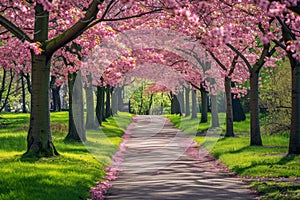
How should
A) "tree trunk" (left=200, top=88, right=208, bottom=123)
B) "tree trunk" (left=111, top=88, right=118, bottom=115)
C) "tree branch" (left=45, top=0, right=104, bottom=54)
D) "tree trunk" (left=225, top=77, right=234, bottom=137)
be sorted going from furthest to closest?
"tree trunk" (left=111, top=88, right=118, bottom=115) < "tree trunk" (left=200, top=88, right=208, bottom=123) < "tree trunk" (left=225, top=77, right=234, bottom=137) < "tree branch" (left=45, top=0, right=104, bottom=54)

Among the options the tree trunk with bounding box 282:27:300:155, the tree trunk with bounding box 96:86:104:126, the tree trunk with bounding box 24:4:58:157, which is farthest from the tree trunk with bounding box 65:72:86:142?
the tree trunk with bounding box 96:86:104:126

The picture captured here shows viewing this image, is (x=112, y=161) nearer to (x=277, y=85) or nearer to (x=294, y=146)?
(x=294, y=146)

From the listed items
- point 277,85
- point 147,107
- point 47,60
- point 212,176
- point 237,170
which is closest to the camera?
point 212,176

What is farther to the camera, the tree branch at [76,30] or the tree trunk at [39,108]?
the tree trunk at [39,108]

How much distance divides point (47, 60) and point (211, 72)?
27.8 m

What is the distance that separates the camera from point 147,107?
434 feet

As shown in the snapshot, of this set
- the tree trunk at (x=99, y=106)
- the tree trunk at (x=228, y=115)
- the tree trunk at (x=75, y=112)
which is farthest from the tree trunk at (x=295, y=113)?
the tree trunk at (x=99, y=106)

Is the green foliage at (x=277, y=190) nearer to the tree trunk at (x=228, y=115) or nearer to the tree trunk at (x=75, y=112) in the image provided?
the tree trunk at (x=75, y=112)

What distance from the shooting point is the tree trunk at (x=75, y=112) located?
1149 inches

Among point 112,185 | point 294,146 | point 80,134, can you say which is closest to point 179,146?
point 80,134

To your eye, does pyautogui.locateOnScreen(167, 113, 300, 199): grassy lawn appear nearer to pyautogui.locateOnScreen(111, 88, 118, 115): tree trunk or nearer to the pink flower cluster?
the pink flower cluster

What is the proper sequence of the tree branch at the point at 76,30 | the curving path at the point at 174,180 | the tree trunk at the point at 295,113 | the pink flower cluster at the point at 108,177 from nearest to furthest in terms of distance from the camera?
the curving path at the point at 174,180 → the pink flower cluster at the point at 108,177 → the tree branch at the point at 76,30 → the tree trunk at the point at 295,113

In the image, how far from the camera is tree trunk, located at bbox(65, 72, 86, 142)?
29.2 meters

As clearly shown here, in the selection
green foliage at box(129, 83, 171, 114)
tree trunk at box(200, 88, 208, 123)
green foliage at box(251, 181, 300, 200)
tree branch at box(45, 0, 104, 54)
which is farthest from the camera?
green foliage at box(129, 83, 171, 114)
